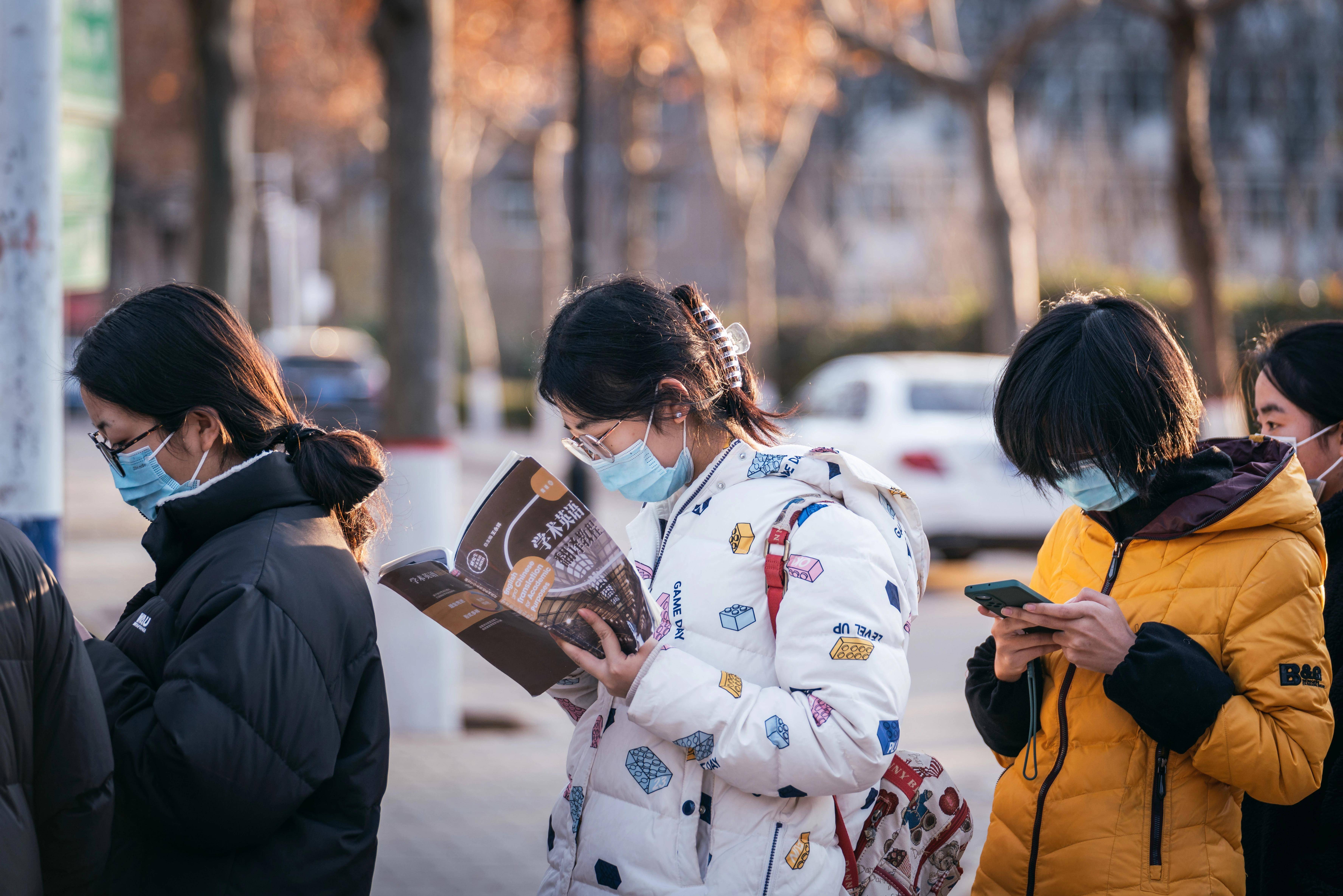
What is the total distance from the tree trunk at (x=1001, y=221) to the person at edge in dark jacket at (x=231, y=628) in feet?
37.3

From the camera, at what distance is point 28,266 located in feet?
11.7

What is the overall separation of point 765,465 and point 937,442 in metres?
9.53

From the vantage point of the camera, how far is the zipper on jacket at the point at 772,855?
2086 mm

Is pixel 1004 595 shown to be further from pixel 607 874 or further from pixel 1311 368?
pixel 1311 368

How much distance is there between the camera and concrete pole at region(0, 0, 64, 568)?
3553mm

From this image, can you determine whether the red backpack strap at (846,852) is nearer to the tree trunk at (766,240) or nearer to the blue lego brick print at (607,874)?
the blue lego brick print at (607,874)

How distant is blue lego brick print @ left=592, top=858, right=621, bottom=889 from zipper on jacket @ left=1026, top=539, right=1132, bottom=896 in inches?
28.3

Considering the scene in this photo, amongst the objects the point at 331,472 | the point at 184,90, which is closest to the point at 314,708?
the point at 331,472

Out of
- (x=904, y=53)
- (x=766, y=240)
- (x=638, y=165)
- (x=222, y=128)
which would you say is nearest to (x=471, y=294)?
(x=766, y=240)

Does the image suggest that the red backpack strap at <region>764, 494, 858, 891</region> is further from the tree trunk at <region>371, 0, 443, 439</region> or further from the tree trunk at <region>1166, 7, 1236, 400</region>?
the tree trunk at <region>1166, 7, 1236, 400</region>

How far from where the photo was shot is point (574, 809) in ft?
7.40

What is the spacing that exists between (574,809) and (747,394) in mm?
820

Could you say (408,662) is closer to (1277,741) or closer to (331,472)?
(331,472)

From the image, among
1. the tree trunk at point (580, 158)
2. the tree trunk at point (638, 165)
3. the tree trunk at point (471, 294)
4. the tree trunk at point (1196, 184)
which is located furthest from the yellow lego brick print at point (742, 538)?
the tree trunk at point (471, 294)
